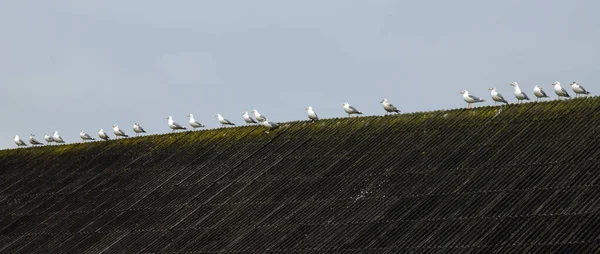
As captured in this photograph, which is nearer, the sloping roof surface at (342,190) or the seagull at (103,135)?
the sloping roof surface at (342,190)

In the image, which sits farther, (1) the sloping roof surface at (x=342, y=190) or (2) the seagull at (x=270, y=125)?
(2) the seagull at (x=270, y=125)

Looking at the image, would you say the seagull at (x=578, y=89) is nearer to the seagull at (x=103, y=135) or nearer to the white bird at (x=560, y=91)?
the white bird at (x=560, y=91)

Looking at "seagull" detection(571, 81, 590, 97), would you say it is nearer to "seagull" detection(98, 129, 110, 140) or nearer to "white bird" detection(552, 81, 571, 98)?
"white bird" detection(552, 81, 571, 98)

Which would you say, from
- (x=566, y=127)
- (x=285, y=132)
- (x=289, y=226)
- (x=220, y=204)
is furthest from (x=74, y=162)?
(x=566, y=127)

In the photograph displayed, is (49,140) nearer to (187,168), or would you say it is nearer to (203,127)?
(203,127)

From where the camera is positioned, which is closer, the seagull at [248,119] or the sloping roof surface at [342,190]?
the sloping roof surface at [342,190]

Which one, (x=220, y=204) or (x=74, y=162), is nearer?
(x=220, y=204)

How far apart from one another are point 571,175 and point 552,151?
121 inches

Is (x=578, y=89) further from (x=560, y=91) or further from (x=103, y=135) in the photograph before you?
(x=103, y=135)

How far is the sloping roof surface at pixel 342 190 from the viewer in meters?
42.6

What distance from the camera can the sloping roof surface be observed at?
140ft

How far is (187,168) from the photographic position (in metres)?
→ 58.0

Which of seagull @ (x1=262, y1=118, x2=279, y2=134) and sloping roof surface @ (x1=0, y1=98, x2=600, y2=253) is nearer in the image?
sloping roof surface @ (x1=0, y1=98, x2=600, y2=253)

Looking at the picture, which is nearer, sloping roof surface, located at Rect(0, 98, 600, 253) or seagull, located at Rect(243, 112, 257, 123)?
sloping roof surface, located at Rect(0, 98, 600, 253)
